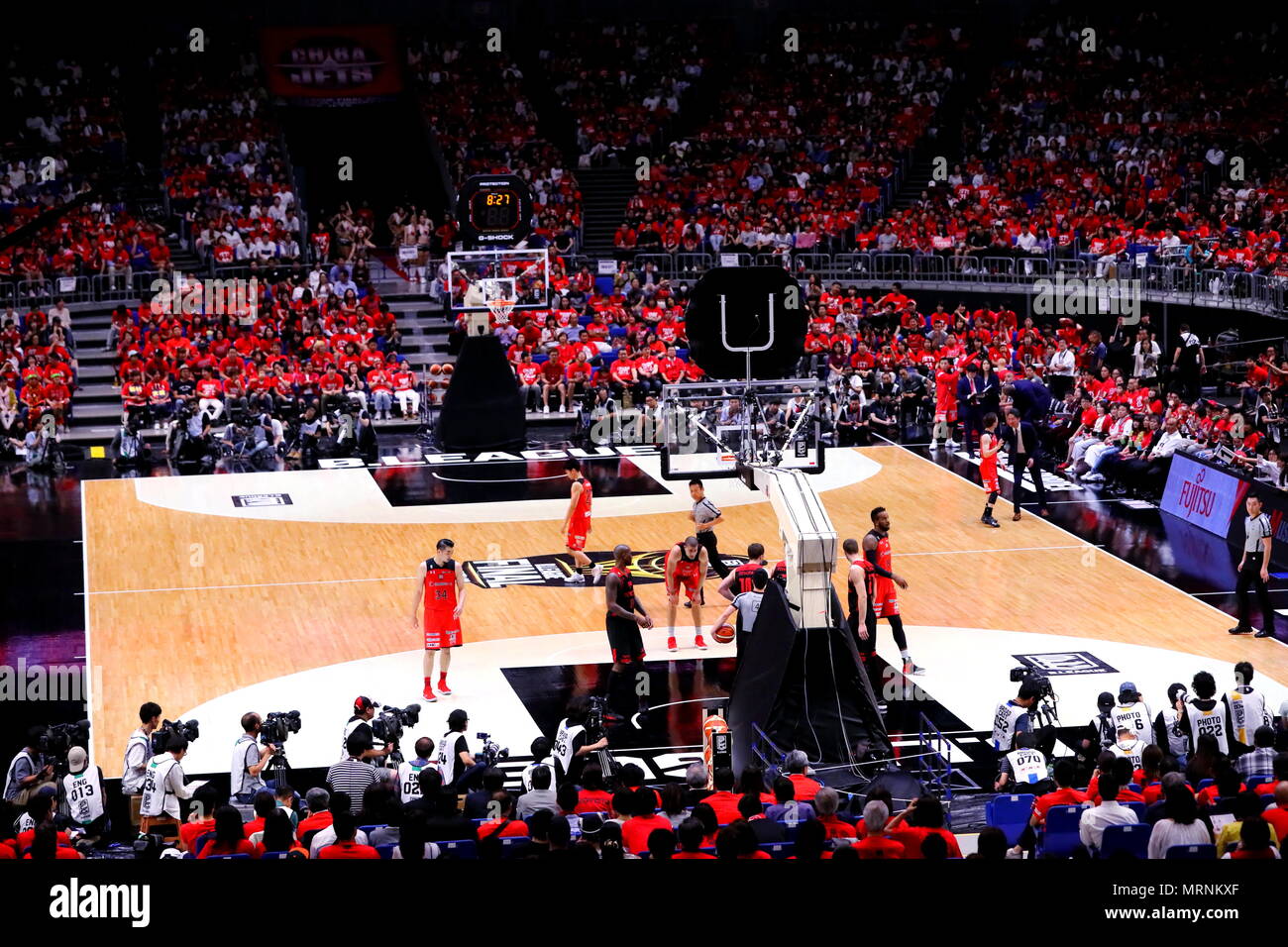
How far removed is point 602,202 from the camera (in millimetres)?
38562

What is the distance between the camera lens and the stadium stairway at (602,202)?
37.6 meters

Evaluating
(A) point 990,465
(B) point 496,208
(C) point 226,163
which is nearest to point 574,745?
(A) point 990,465

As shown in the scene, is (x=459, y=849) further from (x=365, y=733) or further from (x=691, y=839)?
(x=365, y=733)

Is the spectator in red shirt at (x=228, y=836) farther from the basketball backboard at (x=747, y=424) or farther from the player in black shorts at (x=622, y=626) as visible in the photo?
the player in black shorts at (x=622, y=626)

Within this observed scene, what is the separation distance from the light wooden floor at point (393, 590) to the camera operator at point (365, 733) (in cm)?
299

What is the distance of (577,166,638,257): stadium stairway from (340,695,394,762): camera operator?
2519cm

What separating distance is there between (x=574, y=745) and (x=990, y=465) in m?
10.5

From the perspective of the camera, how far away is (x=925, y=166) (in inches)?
1516

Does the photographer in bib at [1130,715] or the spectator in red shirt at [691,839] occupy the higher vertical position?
the spectator in red shirt at [691,839]

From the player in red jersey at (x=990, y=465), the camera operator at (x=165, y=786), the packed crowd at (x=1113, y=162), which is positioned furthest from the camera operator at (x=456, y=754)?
the packed crowd at (x=1113, y=162)

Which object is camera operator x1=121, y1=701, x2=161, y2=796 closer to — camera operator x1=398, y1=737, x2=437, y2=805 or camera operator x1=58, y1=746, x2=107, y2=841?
camera operator x1=58, y1=746, x2=107, y2=841

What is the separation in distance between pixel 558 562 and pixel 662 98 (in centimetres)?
2266
